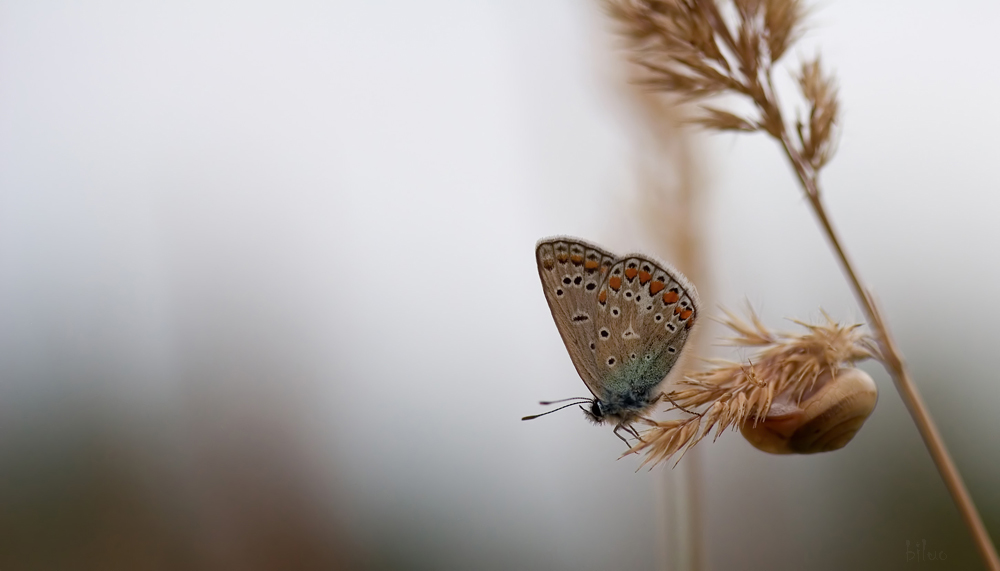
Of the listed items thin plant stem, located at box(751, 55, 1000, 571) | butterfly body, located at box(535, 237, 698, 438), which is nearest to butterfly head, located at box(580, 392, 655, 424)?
butterfly body, located at box(535, 237, 698, 438)

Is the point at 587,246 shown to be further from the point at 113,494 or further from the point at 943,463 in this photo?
the point at 113,494

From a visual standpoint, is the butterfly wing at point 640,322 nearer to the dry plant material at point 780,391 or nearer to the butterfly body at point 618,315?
the butterfly body at point 618,315

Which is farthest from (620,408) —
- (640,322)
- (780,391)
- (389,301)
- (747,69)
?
(389,301)

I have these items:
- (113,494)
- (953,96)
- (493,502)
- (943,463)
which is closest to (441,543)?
(493,502)

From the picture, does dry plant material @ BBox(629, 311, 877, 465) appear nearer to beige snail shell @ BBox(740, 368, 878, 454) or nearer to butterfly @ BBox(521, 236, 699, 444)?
beige snail shell @ BBox(740, 368, 878, 454)

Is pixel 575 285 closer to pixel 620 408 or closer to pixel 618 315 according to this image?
pixel 618 315

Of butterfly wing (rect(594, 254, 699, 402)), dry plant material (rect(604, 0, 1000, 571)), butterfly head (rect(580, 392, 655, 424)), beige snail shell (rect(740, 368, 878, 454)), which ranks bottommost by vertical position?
beige snail shell (rect(740, 368, 878, 454))
